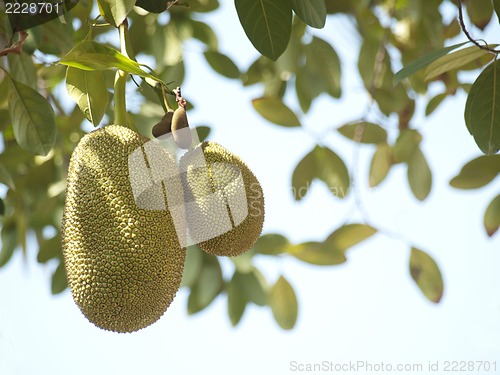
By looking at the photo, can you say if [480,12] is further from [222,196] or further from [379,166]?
[222,196]

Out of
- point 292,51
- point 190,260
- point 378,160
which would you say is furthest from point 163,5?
point 378,160

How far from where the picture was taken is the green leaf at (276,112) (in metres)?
1.23

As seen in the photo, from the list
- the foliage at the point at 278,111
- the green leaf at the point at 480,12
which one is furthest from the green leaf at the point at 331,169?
the green leaf at the point at 480,12

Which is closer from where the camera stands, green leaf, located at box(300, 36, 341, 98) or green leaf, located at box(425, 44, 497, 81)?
green leaf, located at box(425, 44, 497, 81)

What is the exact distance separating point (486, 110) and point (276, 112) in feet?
1.63

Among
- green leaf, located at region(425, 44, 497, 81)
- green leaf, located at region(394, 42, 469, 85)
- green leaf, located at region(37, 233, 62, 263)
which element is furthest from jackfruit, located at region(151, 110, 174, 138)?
green leaf, located at region(37, 233, 62, 263)

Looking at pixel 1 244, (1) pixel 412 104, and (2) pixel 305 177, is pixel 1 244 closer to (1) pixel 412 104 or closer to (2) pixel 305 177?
(2) pixel 305 177

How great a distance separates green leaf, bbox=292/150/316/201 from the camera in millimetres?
1352

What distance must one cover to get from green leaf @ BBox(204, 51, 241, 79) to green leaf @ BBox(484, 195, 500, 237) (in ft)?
1.80

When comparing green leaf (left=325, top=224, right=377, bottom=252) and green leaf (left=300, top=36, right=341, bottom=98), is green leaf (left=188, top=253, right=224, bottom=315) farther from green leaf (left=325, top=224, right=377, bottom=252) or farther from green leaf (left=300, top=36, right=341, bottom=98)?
green leaf (left=300, top=36, right=341, bottom=98)

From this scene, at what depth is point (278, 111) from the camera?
1249mm

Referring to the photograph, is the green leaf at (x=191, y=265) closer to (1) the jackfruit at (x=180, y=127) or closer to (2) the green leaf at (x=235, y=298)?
(2) the green leaf at (x=235, y=298)

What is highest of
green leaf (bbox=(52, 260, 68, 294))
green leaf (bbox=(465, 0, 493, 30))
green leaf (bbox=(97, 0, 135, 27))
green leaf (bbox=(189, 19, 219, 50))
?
green leaf (bbox=(97, 0, 135, 27))

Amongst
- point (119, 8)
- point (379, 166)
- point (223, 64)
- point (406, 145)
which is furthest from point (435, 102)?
point (119, 8)
